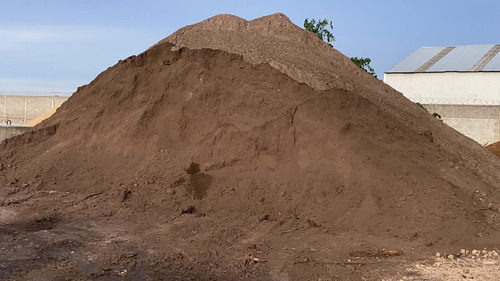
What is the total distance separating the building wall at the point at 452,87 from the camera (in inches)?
1252

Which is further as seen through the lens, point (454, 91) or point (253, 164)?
point (454, 91)

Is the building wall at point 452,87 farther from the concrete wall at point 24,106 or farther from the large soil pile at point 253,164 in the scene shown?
the large soil pile at point 253,164

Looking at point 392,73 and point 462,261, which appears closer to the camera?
point 462,261

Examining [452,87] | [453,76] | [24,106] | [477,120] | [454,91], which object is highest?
[453,76]

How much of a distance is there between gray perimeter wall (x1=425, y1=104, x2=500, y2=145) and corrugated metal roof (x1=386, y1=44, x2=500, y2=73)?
7.62 metres

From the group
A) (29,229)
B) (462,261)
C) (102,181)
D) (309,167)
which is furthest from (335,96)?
(29,229)

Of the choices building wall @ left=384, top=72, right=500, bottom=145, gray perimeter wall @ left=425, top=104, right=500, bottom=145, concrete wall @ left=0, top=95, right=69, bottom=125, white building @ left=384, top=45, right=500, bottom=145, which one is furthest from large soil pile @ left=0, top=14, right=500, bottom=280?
concrete wall @ left=0, top=95, right=69, bottom=125

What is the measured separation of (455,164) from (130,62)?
281 inches

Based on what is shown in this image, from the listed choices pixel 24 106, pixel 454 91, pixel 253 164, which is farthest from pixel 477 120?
pixel 24 106

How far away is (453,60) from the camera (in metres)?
35.0

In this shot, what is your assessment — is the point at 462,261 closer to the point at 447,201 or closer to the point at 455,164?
the point at 447,201

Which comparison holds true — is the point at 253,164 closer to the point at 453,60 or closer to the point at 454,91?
the point at 454,91

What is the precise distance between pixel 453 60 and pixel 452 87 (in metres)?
2.96

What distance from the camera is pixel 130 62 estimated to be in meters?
12.6
